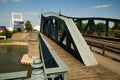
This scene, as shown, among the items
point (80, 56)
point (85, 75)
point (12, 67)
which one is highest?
point (80, 56)

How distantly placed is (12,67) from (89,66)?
2677 cm

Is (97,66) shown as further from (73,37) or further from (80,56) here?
(73,37)

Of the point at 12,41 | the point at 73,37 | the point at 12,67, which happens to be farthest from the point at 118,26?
the point at 12,41

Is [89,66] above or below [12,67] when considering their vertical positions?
above

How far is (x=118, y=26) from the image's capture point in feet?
136

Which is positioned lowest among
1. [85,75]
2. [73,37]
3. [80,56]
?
[85,75]

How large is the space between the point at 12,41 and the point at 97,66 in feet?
239

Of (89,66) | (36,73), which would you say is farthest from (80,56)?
(36,73)

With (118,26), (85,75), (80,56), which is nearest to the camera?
(85,75)

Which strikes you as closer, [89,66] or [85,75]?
[85,75]

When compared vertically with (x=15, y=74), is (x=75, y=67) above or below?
below

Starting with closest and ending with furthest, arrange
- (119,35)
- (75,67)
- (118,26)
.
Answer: (75,67), (119,35), (118,26)

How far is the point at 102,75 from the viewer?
5.43 m

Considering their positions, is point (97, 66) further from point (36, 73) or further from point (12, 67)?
point (12, 67)
